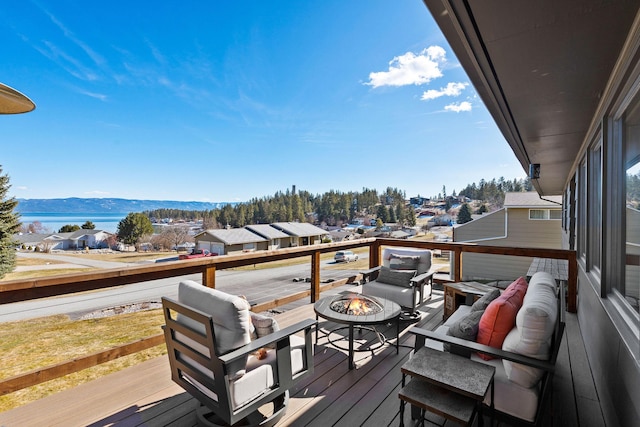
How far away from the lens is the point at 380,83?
13.8m

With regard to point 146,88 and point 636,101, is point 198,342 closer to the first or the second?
point 636,101

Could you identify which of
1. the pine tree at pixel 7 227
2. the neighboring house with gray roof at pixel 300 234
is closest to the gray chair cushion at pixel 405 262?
the neighboring house with gray roof at pixel 300 234

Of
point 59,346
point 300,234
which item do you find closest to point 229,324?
point 59,346

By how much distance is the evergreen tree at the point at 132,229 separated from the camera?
32.7 meters

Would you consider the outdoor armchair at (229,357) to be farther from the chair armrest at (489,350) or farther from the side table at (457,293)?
the side table at (457,293)

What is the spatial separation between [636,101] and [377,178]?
62.5 meters

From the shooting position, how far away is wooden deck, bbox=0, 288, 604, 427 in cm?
200

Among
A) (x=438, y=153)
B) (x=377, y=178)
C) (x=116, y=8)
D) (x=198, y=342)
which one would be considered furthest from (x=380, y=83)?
(x=377, y=178)

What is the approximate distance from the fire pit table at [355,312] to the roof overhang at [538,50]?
210cm

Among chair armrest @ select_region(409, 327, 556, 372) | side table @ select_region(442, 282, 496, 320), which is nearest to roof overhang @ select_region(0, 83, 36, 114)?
chair armrest @ select_region(409, 327, 556, 372)

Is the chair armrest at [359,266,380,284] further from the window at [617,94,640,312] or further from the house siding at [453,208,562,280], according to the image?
the house siding at [453,208,562,280]

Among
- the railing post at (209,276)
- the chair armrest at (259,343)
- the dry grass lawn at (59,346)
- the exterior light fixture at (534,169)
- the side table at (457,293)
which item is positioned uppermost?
the exterior light fixture at (534,169)

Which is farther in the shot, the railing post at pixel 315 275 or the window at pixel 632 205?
the railing post at pixel 315 275

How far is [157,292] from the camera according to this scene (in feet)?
26.1
